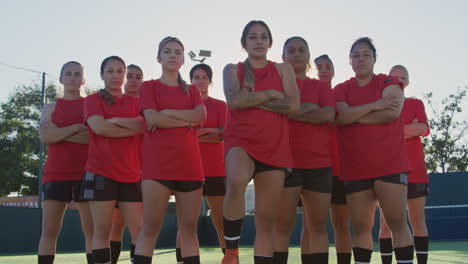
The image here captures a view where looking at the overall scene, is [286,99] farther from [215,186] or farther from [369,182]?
[215,186]

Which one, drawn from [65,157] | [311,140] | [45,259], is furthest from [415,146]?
[45,259]

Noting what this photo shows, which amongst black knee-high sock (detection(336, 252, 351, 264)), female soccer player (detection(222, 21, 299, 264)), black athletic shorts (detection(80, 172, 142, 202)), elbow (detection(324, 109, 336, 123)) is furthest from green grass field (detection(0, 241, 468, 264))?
female soccer player (detection(222, 21, 299, 264))

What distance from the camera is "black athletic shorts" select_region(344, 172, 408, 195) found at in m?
4.40

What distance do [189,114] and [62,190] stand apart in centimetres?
168

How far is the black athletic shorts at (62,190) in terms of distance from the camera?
5102mm

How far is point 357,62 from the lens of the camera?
480 centimetres

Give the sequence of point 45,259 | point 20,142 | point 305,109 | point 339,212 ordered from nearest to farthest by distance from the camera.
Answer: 1. point 305,109
2. point 45,259
3. point 339,212
4. point 20,142

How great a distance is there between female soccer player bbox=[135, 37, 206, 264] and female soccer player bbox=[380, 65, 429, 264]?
257 centimetres

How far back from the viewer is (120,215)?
232 inches

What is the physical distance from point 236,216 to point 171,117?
3.12 feet

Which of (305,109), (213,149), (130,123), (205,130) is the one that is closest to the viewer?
(305,109)

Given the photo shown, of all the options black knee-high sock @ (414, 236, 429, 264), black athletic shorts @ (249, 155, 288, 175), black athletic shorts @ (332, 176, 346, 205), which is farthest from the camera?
black knee-high sock @ (414, 236, 429, 264)

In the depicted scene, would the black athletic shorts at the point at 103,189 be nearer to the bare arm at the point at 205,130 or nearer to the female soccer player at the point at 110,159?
the female soccer player at the point at 110,159

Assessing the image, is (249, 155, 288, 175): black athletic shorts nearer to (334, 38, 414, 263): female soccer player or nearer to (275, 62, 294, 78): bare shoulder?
(275, 62, 294, 78): bare shoulder
